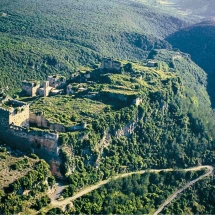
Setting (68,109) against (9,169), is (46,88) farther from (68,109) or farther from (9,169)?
(9,169)

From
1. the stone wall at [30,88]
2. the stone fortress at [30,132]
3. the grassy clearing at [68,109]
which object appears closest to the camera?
the stone fortress at [30,132]

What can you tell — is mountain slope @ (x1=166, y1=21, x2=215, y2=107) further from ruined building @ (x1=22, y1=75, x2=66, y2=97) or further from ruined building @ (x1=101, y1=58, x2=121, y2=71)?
ruined building @ (x1=22, y1=75, x2=66, y2=97)

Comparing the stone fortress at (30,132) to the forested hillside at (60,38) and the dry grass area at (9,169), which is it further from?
the forested hillside at (60,38)

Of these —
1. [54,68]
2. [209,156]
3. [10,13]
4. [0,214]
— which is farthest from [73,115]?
[10,13]

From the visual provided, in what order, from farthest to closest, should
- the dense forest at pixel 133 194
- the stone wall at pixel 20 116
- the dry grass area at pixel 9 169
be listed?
the stone wall at pixel 20 116 → the dense forest at pixel 133 194 → the dry grass area at pixel 9 169

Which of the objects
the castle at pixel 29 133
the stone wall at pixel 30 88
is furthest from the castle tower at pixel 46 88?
the castle at pixel 29 133

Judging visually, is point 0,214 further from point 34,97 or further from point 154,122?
point 154,122
